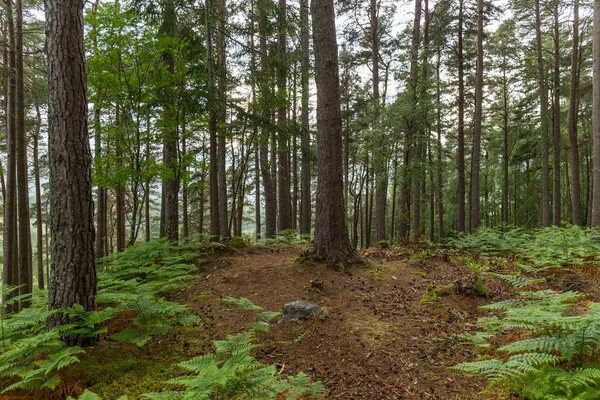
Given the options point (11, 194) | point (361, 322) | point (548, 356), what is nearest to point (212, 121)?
point (361, 322)

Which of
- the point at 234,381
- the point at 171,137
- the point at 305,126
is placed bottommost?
the point at 234,381

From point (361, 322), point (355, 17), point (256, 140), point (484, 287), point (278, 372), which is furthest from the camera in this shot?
point (355, 17)

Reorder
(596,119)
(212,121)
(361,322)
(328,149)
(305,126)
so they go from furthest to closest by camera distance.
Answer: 1. (305,126)
2. (596,119)
3. (212,121)
4. (328,149)
5. (361,322)

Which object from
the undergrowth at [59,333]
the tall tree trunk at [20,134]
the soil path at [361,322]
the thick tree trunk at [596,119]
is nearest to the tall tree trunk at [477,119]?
the thick tree trunk at [596,119]

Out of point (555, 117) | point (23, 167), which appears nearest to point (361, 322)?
point (23, 167)

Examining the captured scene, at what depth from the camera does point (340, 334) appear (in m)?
3.62

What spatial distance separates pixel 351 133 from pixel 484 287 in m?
16.5

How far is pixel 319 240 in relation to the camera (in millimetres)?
5844

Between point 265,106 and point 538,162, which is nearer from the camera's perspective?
point 265,106

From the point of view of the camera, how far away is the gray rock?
3991 millimetres

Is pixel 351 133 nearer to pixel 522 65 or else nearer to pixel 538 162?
pixel 522 65

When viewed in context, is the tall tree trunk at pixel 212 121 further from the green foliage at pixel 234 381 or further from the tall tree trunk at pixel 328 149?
the green foliage at pixel 234 381

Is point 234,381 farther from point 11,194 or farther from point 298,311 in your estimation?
point 11,194

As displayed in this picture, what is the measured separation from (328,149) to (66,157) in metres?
4.02
